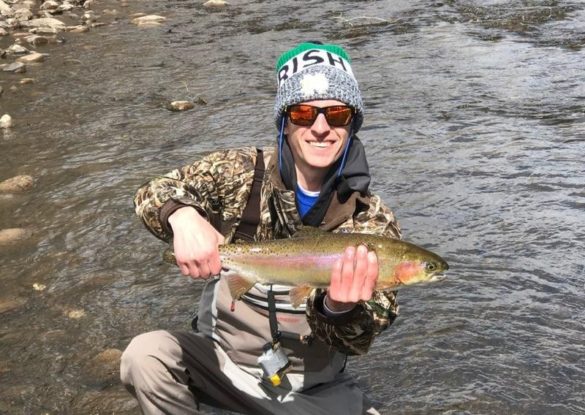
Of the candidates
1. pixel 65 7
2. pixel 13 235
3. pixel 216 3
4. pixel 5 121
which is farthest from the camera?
pixel 65 7

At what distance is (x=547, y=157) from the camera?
9.27 metres

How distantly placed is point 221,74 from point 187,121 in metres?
3.02

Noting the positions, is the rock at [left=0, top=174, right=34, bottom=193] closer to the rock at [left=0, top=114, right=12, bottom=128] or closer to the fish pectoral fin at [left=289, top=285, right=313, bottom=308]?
the rock at [left=0, top=114, right=12, bottom=128]

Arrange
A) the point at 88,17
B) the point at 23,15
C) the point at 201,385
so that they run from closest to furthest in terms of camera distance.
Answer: the point at 201,385 → the point at 23,15 → the point at 88,17

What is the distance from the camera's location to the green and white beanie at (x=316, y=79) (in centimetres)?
406

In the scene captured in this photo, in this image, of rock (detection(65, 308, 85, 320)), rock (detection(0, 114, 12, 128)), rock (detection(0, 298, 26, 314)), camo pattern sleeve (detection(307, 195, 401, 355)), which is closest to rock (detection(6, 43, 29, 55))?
rock (detection(0, 114, 12, 128))

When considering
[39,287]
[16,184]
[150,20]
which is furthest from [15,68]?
[39,287]

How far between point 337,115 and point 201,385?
69.8 inches

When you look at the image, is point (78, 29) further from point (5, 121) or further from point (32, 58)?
point (5, 121)

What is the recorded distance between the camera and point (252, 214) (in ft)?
13.9

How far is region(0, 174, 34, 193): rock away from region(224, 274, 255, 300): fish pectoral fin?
605cm

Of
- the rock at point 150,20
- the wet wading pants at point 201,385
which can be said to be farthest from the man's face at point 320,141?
the rock at point 150,20

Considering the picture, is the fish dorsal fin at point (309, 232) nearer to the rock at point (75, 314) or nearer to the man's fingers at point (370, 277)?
the man's fingers at point (370, 277)

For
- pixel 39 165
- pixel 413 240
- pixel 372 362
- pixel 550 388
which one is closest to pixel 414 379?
pixel 372 362
